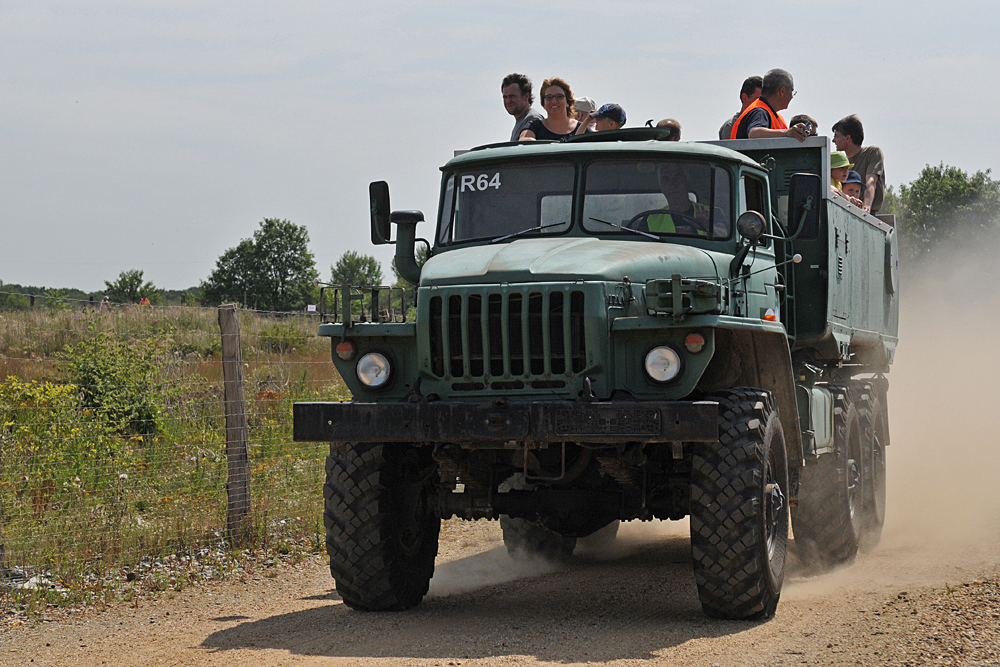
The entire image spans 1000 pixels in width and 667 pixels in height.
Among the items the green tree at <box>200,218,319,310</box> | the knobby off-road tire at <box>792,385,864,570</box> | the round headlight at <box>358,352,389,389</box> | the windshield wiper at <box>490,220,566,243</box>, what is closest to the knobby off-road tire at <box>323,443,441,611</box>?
the round headlight at <box>358,352,389,389</box>

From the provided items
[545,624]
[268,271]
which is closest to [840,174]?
[545,624]

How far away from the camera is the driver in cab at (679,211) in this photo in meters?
8.11

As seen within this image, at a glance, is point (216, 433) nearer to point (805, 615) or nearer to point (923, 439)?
point (805, 615)

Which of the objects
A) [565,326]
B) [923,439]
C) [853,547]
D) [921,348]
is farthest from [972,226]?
[565,326]

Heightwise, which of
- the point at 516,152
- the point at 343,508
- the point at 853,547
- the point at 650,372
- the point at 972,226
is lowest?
the point at 853,547

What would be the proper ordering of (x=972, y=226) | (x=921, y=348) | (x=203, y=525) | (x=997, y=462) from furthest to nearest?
(x=972, y=226), (x=921, y=348), (x=997, y=462), (x=203, y=525)

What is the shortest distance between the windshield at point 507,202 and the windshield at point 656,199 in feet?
0.62

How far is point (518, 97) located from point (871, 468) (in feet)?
15.2

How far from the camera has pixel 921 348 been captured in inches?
906

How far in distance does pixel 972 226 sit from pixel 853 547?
179 feet

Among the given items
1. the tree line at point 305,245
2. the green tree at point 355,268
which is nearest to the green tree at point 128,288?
the tree line at point 305,245

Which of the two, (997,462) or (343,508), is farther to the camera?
(997,462)

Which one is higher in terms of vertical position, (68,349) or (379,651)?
(68,349)

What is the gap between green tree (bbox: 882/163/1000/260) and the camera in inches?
2372
